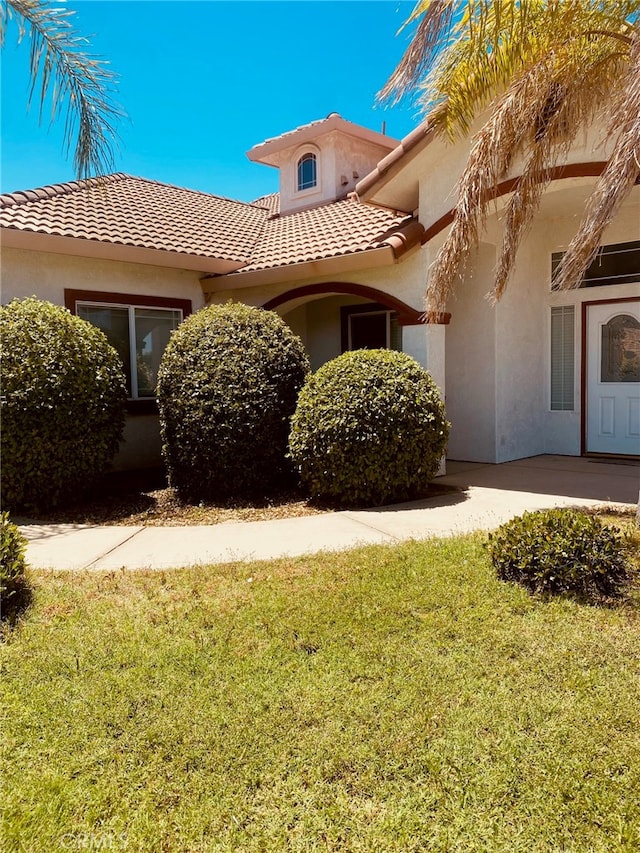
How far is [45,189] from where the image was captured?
11828mm


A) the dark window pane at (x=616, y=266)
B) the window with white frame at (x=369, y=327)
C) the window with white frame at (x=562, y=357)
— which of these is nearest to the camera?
the dark window pane at (x=616, y=266)

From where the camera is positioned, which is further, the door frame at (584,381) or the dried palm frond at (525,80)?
the door frame at (584,381)

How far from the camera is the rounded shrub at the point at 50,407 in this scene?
7.96 meters

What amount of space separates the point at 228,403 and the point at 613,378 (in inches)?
290

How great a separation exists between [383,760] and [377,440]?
5.09 metres

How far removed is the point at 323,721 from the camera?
3260 millimetres

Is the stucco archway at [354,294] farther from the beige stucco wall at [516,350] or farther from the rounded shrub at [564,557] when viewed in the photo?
the rounded shrub at [564,557]

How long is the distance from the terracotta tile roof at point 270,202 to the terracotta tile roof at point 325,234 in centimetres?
409

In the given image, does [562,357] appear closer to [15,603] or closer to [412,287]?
[412,287]

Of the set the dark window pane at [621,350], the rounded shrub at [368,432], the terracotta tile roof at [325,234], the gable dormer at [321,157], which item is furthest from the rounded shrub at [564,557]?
the gable dormer at [321,157]

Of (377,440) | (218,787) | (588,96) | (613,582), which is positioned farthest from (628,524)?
(218,787)

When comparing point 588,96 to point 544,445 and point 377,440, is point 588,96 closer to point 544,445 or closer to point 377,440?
point 377,440

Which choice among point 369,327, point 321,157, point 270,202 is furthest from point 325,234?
point 270,202

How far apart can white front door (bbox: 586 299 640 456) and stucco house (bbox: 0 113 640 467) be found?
0.02 metres
